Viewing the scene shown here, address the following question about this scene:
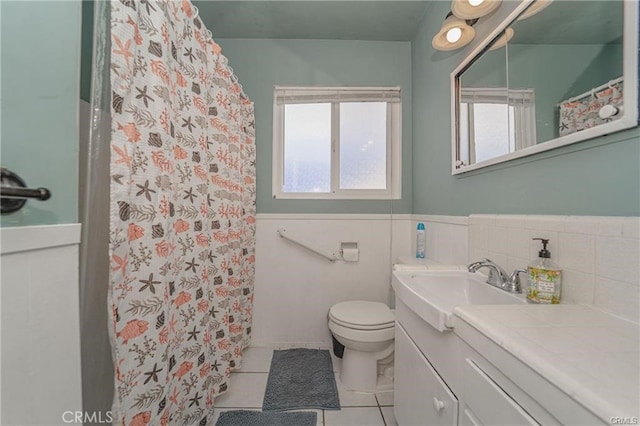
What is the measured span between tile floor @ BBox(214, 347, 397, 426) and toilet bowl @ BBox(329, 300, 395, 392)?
0.07m

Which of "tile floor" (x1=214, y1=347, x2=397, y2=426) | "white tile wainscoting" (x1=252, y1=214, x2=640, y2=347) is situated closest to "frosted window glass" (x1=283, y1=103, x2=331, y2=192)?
"white tile wainscoting" (x1=252, y1=214, x2=640, y2=347)

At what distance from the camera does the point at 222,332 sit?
4.33 ft

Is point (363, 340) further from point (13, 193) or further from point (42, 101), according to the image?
point (42, 101)

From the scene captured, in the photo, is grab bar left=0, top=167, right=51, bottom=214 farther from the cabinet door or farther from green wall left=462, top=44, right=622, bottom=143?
green wall left=462, top=44, right=622, bottom=143

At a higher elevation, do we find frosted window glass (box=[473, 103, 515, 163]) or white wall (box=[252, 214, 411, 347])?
frosted window glass (box=[473, 103, 515, 163])

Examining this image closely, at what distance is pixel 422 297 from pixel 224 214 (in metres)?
1.02

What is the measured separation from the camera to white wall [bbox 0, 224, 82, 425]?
462 millimetres

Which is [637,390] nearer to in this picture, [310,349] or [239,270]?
[239,270]

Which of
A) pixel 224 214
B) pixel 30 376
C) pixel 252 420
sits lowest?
pixel 252 420

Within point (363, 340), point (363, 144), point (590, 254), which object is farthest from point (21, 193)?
point (363, 144)

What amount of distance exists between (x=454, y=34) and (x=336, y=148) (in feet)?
3.18

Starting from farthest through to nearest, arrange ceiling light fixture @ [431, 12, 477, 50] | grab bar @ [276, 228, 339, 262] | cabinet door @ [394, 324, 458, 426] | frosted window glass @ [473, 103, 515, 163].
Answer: grab bar @ [276, 228, 339, 262], ceiling light fixture @ [431, 12, 477, 50], frosted window glass @ [473, 103, 515, 163], cabinet door @ [394, 324, 458, 426]

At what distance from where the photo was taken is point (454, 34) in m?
1.22

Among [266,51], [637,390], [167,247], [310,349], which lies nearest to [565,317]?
[637,390]
